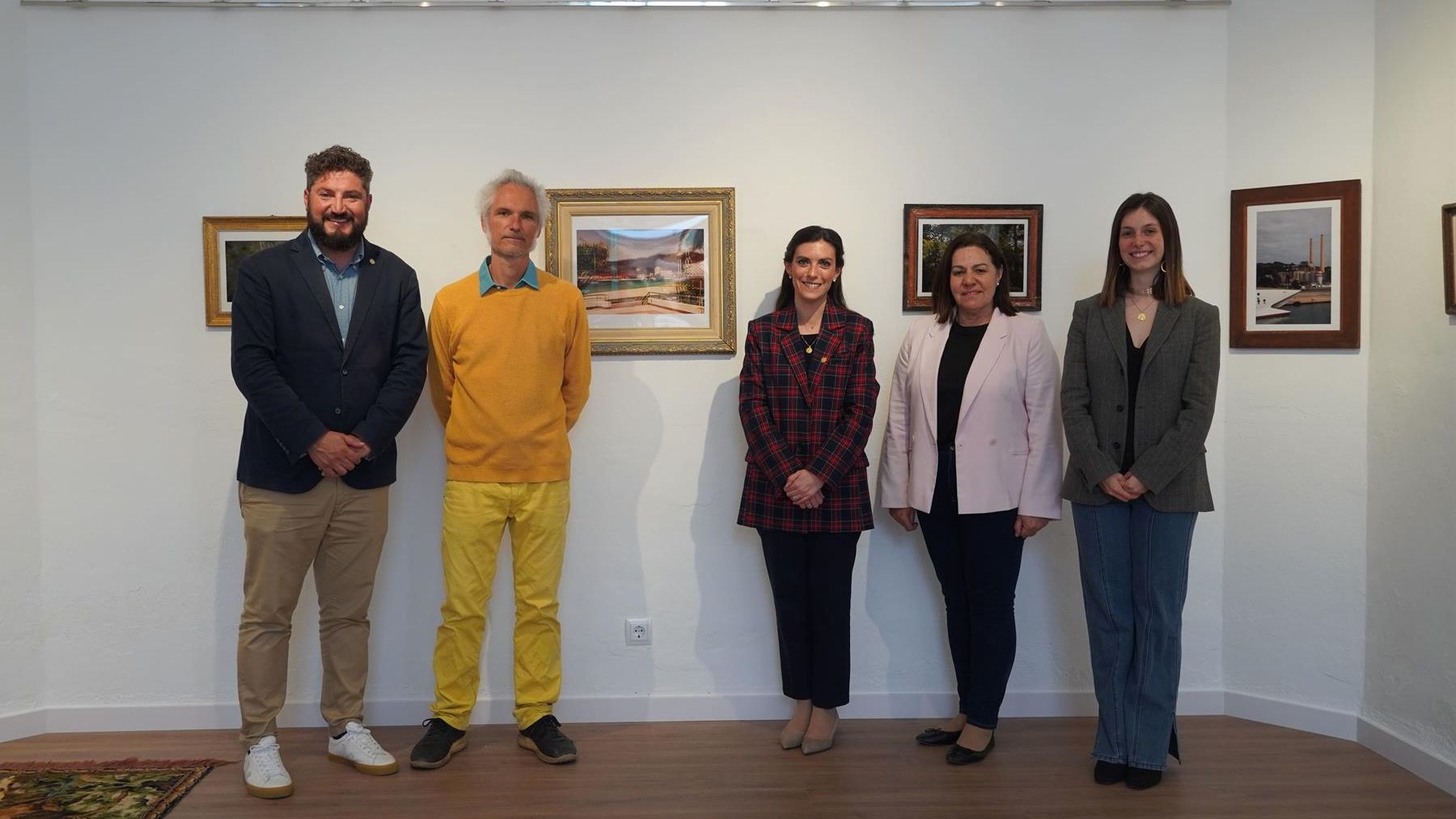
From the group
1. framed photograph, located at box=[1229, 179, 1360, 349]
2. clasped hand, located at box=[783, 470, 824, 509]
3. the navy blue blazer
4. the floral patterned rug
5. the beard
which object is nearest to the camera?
the floral patterned rug

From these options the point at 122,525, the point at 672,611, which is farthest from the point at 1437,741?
the point at 122,525

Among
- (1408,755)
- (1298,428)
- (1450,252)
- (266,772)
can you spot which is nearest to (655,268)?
(266,772)

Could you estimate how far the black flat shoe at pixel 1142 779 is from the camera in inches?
116

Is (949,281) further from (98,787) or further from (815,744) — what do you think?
(98,787)

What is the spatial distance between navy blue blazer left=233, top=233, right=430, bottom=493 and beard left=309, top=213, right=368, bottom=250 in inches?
1.7

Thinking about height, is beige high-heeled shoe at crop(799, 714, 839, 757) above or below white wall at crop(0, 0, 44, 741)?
below

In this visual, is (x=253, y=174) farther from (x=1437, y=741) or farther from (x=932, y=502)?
(x=1437, y=741)

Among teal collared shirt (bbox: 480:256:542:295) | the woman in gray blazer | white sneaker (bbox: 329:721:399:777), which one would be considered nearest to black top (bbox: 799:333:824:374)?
the woman in gray blazer

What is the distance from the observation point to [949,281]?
10.7 ft

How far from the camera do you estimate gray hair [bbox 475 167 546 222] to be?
10.5 feet

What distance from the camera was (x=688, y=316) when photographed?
11.7ft

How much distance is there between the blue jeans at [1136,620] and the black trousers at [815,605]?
793 mm

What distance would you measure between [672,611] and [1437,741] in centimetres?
253

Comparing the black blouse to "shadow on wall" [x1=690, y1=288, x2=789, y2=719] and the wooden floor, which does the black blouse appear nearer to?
the wooden floor
